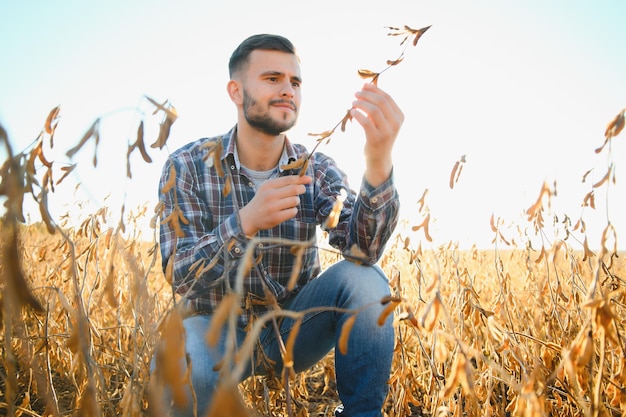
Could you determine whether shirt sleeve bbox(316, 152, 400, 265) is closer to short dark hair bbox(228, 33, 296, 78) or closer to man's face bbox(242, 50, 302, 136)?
man's face bbox(242, 50, 302, 136)

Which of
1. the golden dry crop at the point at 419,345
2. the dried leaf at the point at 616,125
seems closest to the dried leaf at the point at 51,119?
the golden dry crop at the point at 419,345

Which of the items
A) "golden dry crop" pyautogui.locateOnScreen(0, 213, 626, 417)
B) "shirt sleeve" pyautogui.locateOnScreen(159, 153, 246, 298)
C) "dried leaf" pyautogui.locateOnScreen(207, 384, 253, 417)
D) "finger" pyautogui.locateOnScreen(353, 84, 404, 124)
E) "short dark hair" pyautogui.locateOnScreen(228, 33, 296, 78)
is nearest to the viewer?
"dried leaf" pyautogui.locateOnScreen(207, 384, 253, 417)

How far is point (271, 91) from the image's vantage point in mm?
1811

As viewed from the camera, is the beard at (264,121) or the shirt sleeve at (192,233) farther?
the beard at (264,121)

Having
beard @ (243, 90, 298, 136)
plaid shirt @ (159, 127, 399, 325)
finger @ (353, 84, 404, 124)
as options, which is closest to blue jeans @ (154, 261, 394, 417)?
plaid shirt @ (159, 127, 399, 325)

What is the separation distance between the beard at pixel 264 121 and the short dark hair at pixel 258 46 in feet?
0.94

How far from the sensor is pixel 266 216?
1.05 metres

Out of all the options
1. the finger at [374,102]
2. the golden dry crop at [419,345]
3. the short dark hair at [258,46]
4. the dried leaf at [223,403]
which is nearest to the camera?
the dried leaf at [223,403]

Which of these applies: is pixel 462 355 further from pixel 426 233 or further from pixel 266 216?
pixel 266 216

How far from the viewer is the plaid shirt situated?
1.34 meters

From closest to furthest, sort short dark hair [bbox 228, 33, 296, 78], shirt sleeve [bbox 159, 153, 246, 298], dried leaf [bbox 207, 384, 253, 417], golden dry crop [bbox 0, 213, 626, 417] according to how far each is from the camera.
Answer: dried leaf [bbox 207, 384, 253, 417] → golden dry crop [bbox 0, 213, 626, 417] → shirt sleeve [bbox 159, 153, 246, 298] → short dark hair [bbox 228, 33, 296, 78]

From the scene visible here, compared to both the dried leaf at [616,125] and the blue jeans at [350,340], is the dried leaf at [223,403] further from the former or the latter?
the blue jeans at [350,340]

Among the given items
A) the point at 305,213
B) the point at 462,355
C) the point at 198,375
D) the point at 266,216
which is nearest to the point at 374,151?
the point at 266,216

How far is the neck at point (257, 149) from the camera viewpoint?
5.96 feet
